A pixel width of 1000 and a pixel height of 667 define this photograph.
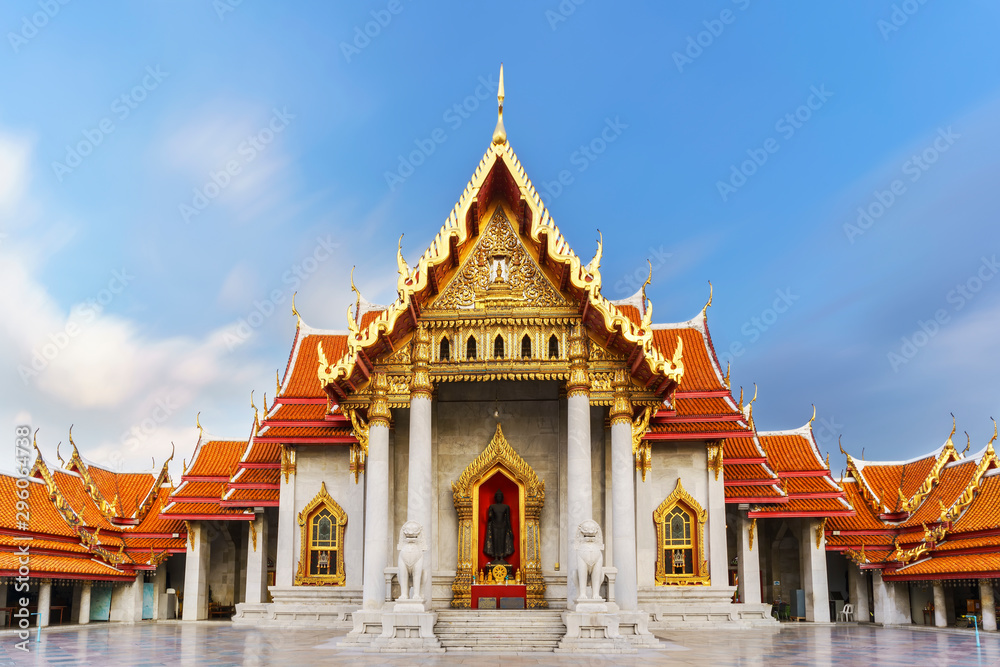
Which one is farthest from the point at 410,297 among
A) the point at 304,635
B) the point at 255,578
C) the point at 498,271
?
the point at 255,578

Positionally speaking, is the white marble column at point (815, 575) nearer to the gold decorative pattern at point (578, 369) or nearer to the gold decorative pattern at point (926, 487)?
the gold decorative pattern at point (926, 487)

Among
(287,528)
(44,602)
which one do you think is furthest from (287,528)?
(44,602)

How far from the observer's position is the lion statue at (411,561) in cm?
1466

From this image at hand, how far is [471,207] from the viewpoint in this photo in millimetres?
16516

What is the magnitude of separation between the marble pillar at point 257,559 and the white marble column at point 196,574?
2.21 meters

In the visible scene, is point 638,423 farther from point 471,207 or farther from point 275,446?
point 275,446

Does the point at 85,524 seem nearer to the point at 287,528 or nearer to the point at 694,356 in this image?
the point at 287,528

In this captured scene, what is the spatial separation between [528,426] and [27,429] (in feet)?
33.3

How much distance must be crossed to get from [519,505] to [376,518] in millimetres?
3729

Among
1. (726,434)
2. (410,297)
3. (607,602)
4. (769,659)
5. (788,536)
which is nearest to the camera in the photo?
(769,659)

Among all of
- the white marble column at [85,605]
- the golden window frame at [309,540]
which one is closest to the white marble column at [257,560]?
the golden window frame at [309,540]

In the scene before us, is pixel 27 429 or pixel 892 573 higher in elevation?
pixel 27 429

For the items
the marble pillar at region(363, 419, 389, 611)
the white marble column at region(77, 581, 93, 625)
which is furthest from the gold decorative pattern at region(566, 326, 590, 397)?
the white marble column at region(77, 581, 93, 625)

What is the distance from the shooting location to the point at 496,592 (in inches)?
669
